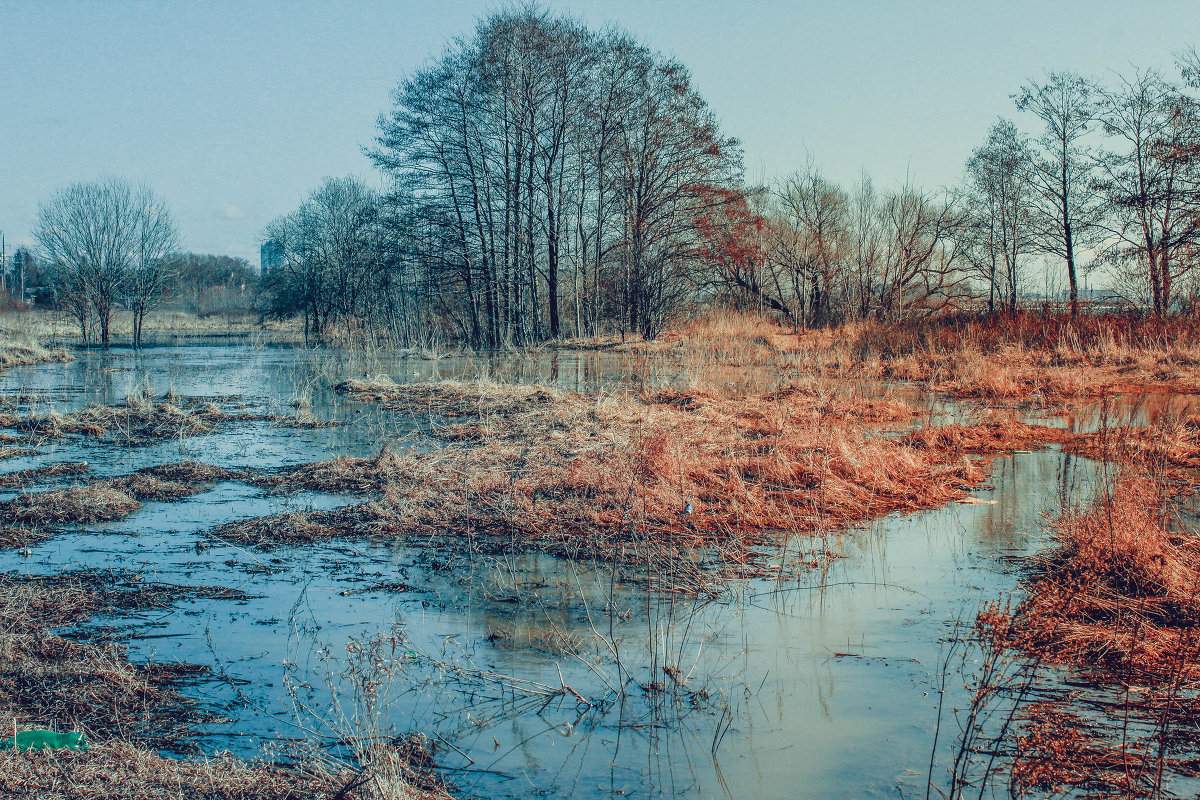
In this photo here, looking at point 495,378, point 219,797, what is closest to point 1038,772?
point 219,797

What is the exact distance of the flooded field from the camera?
3.24m

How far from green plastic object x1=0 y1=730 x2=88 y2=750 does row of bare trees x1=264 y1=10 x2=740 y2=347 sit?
2373cm

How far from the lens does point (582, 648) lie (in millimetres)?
4297

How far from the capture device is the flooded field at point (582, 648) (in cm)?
324

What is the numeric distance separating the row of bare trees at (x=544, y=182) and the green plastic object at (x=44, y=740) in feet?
77.9

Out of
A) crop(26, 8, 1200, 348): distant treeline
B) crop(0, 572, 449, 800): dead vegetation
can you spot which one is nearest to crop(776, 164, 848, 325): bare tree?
crop(26, 8, 1200, 348): distant treeline

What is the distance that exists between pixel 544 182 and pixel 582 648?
24.2 metres

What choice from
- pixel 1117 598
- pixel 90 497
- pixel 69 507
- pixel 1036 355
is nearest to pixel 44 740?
pixel 69 507

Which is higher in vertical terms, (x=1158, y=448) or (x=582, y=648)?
(x=1158, y=448)

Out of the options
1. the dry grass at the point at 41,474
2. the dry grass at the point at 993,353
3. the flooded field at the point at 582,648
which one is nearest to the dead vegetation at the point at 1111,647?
the flooded field at the point at 582,648

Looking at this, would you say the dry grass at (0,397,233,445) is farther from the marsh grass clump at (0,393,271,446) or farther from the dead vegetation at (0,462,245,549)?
the dead vegetation at (0,462,245,549)

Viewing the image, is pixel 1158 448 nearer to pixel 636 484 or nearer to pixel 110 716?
pixel 636 484

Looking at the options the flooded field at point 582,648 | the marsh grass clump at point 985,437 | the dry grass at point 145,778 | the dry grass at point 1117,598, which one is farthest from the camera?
the marsh grass clump at point 985,437

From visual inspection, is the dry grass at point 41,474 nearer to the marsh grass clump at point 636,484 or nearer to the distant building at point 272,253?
the marsh grass clump at point 636,484
